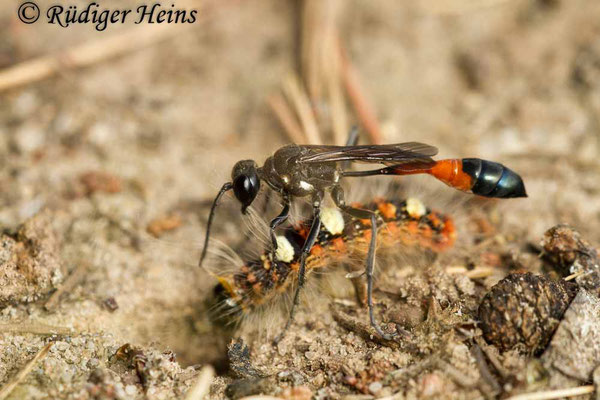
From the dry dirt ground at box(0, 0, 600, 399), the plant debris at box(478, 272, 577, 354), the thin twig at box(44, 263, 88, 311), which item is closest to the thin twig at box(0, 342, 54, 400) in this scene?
the dry dirt ground at box(0, 0, 600, 399)

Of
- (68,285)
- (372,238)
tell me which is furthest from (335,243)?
(68,285)

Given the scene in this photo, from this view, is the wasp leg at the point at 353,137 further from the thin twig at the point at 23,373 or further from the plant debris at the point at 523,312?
the thin twig at the point at 23,373

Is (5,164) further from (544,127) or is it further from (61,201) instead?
(544,127)

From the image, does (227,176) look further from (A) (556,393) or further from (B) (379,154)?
(A) (556,393)

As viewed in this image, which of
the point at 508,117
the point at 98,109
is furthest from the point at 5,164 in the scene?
the point at 508,117


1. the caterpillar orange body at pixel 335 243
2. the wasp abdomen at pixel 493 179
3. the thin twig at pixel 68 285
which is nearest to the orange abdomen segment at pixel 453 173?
the wasp abdomen at pixel 493 179
